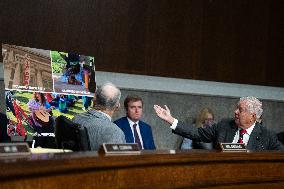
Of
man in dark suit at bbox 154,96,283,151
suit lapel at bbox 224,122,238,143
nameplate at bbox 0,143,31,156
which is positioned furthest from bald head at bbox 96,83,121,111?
nameplate at bbox 0,143,31,156

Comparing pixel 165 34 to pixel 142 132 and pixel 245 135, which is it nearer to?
pixel 142 132

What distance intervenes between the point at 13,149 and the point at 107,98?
1.61 m

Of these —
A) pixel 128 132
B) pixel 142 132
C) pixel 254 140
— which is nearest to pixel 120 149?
pixel 254 140

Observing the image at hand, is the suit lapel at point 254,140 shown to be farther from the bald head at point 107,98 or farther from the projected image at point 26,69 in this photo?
the projected image at point 26,69

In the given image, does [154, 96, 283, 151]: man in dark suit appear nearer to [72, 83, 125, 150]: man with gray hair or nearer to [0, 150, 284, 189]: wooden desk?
[72, 83, 125, 150]: man with gray hair

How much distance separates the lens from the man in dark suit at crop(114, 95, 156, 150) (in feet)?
15.9

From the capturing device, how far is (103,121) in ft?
10.1

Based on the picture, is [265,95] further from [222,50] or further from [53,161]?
[53,161]

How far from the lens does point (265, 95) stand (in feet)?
22.0

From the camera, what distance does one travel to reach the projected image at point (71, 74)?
4426 millimetres

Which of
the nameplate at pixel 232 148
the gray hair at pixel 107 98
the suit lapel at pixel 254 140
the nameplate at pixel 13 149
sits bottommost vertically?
the suit lapel at pixel 254 140

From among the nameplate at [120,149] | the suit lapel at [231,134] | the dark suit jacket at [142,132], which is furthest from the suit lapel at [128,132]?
the nameplate at [120,149]

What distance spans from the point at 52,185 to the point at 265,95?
557 cm

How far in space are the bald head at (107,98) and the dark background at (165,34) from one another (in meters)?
2.23
